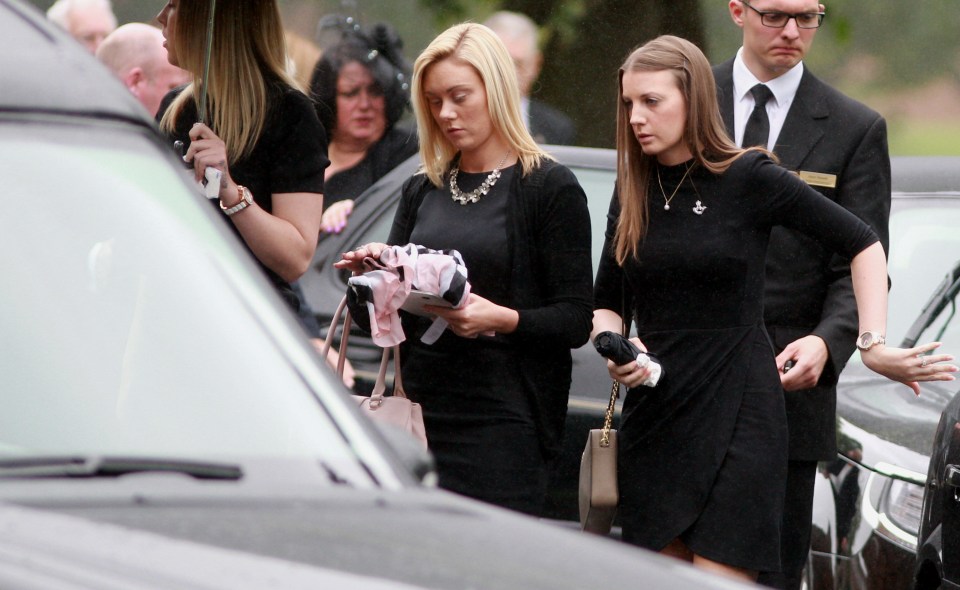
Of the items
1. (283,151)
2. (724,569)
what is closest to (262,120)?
(283,151)

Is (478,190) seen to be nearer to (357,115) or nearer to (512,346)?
(512,346)

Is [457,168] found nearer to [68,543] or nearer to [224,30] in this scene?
[224,30]

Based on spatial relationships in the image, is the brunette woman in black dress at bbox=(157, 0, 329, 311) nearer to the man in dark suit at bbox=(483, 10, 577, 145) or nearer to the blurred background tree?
the blurred background tree

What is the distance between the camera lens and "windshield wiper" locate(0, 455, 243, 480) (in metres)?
2.24

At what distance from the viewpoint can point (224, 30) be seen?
4570mm

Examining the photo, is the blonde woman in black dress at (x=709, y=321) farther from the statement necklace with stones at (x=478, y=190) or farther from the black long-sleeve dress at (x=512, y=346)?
the statement necklace with stones at (x=478, y=190)

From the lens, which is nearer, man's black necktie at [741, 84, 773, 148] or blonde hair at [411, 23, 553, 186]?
blonde hair at [411, 23, 553, 186]

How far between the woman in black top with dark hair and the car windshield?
432 centimetres

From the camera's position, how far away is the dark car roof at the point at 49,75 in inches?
104

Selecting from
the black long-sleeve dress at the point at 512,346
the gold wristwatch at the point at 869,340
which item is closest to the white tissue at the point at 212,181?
the black long-sleeve dress at the point at 512,346

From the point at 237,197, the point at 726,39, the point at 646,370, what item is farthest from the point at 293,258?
the point at 726,39

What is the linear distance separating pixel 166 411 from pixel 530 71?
7.62 m

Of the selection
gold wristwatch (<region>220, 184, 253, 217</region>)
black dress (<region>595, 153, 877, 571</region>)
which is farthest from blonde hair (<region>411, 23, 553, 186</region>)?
gold wristwatch (<region>220, 184, 253, 217</region>)

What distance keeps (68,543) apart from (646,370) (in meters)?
2.56
